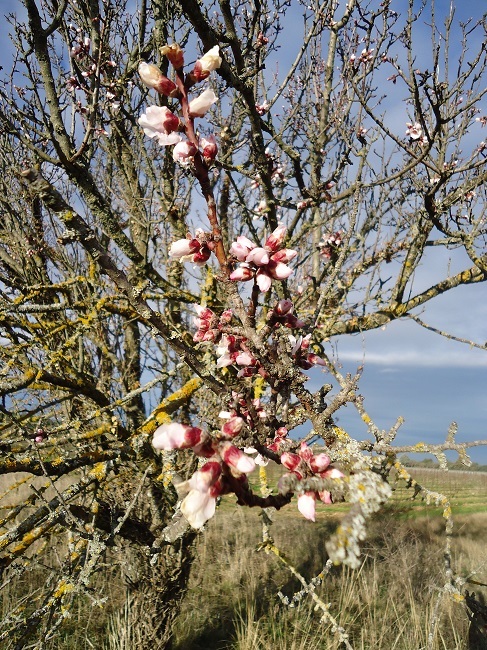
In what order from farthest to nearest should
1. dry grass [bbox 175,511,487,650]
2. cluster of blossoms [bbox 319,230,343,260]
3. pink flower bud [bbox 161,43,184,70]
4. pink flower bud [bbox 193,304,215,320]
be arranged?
cluster of blossoms [bbox 319,230,343,260] → dry grass [bbox 175,511,487,650] → pink flower bud [bbox 193,304,215,320] → pink flower bud [bbox 161,43,184,70]

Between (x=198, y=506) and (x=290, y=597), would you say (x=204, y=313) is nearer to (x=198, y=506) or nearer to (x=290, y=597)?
(x=198, y=506)

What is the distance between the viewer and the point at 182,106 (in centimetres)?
85

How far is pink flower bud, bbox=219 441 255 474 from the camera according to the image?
0.62 meters

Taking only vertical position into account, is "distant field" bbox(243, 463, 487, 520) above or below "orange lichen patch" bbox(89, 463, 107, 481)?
below

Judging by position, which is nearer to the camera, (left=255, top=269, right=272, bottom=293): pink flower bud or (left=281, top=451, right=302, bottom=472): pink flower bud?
(left=281, top=451, right=302, bottom=472): pink flower bud

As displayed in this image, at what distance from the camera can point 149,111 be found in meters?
0.87

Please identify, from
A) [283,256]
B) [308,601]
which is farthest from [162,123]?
[308,601]

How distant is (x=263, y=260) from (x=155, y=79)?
409 mm

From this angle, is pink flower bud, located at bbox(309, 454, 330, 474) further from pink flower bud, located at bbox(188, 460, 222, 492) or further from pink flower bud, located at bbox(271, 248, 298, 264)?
pink flower bud, located at bbox(271, 248, 298, 264)

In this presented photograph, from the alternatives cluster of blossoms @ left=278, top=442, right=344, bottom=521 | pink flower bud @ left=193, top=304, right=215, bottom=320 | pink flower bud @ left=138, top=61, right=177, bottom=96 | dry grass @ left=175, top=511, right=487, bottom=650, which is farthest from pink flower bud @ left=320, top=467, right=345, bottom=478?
dry grass @ left=175, top=511, right=487, bottom=650

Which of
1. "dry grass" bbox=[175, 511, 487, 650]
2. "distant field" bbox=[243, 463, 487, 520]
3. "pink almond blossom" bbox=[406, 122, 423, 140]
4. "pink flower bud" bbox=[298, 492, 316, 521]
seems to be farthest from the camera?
"distant field" bbox=[243, 463, 487, 520]

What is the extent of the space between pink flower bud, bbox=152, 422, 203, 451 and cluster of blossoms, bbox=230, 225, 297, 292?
1.13ft

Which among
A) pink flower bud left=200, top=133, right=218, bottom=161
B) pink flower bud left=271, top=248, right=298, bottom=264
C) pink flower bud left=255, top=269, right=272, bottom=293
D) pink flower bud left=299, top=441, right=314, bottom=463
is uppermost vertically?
pink flower bud left=200, top=133, right=218, bottom=161

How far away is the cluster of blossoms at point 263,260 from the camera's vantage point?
2.89 feet
